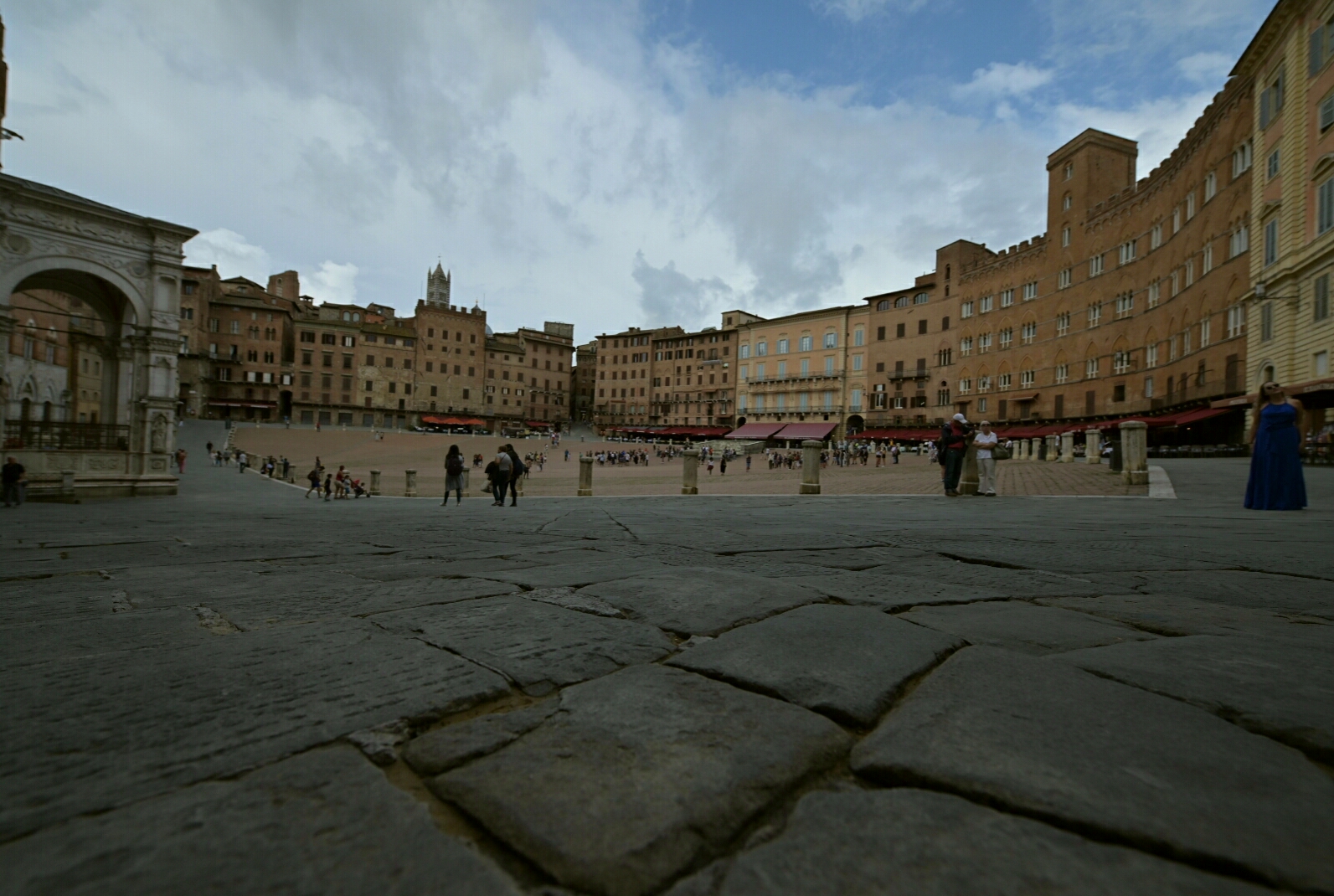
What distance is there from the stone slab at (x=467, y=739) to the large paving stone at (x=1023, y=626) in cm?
146

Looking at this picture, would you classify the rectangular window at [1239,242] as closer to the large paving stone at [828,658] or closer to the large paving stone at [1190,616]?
the large paving stone at [1190,616]

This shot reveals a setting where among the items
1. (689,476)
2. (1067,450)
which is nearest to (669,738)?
(689,476)

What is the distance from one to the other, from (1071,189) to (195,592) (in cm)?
5117

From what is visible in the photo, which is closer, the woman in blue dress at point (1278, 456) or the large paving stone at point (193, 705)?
the large paving stone at point (193, 705)

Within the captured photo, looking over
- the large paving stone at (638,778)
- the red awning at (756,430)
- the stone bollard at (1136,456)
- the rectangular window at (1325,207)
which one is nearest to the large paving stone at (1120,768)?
the large paving stone at (638,778)

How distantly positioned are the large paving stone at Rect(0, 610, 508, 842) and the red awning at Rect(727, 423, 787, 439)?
6280 cm

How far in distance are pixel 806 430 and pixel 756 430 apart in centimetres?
590

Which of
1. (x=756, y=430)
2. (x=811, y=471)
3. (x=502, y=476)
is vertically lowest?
(x=502, y=476)

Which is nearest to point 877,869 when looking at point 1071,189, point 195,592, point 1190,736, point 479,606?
point 1190,736

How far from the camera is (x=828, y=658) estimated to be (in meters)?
1.87

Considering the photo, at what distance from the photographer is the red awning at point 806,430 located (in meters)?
61.2

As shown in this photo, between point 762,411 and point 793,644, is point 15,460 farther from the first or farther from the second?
point 762,411

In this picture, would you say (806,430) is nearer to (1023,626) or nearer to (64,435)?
(64,435)

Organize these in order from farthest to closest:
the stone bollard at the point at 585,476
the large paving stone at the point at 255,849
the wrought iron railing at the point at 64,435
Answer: the stone bollard at the point at 585,476
the wrought iron railing at the point at 64,435
the large paving stone at the point at 255,849
